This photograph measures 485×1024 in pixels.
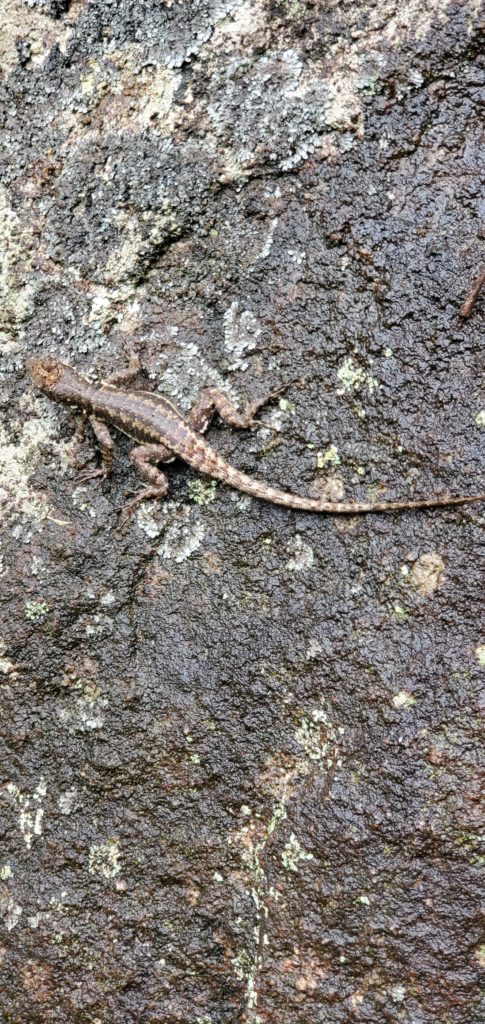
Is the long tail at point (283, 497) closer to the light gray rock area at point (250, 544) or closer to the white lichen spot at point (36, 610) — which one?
the light gray rock area at point (250, 544)

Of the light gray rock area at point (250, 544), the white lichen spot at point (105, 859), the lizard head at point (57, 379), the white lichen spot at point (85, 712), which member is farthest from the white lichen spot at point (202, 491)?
the white lichen spot at point (105, 859)

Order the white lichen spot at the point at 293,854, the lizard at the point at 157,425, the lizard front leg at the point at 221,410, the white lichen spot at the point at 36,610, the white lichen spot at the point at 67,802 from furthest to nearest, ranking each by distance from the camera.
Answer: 1. the white lichen spot at the point at 36,610
2. the white lichen spot at the point at 67,802
3. the lizard front leg at the point at 221,410
4. the lizard at the point at 157,425
5. the white lichen spot at the point at 293,854

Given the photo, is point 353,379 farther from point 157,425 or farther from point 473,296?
point 157,425

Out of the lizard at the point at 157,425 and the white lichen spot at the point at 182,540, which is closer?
the lizard at the point at 157,425

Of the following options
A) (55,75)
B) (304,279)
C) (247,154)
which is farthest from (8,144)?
(304,279)

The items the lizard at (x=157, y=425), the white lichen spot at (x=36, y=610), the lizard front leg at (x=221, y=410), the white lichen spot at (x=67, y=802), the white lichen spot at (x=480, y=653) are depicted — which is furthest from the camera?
the white lichen spot at (x=36, y=610)

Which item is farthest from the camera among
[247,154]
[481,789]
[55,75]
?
[55,75]

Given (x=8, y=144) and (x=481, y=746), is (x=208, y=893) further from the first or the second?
(x=8, y=144)
